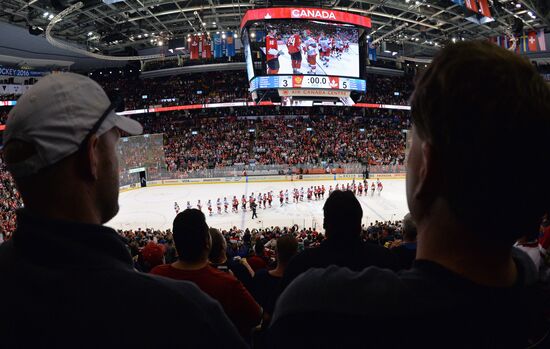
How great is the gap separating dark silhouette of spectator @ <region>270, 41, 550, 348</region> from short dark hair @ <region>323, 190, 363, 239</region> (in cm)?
136

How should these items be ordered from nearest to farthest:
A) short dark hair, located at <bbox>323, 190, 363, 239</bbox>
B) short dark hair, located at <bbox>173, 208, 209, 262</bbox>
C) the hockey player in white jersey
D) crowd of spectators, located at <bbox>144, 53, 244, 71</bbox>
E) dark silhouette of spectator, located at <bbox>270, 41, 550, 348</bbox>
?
dark silhouette of spectator, located at <bbox>270, 41, 550, 348</bbox>
short dark hair, located at <bbox>323, 190, 363, 239</bbox>
short dark hair, located at <bbox>173, 208, 209, 262</bbox>
the hockey player in white jersey
crowd of spectators, located at <bbox>144, 53, 244, 71</bbox>

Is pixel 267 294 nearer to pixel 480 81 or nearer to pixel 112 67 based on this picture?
pixel 480 81

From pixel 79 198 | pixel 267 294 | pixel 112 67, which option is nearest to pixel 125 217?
pixel 267 294

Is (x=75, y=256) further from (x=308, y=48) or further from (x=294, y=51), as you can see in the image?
(x=308, y=48)

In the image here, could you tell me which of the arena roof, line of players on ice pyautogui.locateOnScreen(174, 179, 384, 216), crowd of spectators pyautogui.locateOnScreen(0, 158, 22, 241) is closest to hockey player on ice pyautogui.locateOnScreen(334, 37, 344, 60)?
the arena roof

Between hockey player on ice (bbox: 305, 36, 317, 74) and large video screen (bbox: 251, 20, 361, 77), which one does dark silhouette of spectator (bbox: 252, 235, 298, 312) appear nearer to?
large video screen (bbox: 251, 20, 361, 77)

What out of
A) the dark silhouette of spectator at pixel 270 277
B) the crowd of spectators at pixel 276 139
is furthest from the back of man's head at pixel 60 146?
the crowd of spectators at pixel 276 139

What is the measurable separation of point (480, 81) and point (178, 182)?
108 ft

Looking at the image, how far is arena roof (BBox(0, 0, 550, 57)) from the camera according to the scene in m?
27.5

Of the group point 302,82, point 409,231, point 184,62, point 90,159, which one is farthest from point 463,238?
point 184,62

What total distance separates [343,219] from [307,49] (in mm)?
20941

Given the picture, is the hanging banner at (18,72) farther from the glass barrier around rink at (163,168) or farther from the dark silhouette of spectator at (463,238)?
the dark silhouette of spectator at (463,238)

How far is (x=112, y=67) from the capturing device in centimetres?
4988

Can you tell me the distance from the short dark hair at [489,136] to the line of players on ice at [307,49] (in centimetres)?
2102
